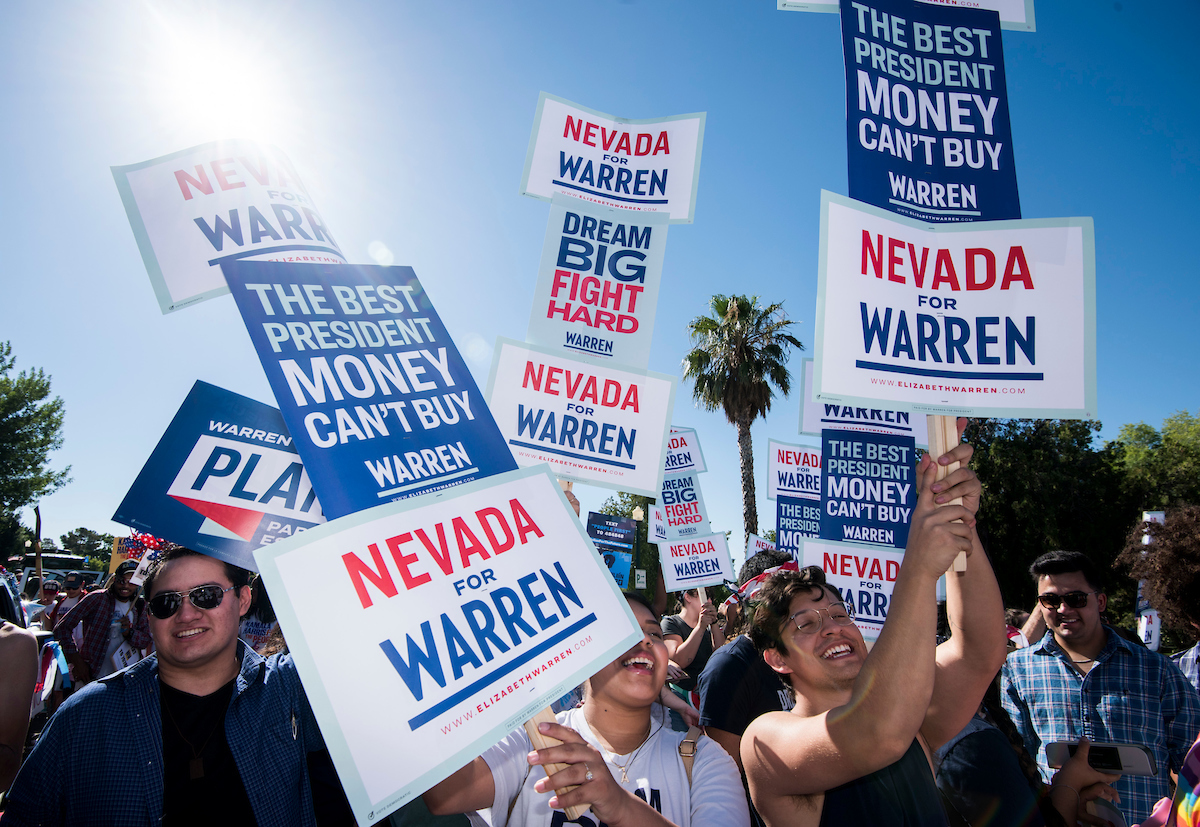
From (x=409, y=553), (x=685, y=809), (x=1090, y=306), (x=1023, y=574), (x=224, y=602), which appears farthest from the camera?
(x=1023, y=574)

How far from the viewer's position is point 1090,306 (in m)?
2.24

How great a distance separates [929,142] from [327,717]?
3.16 m

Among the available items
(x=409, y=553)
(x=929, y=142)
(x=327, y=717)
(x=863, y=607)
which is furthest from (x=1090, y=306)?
(x=863, y=607)

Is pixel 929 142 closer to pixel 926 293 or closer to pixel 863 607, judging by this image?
pixel 926 293

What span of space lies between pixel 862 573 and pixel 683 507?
3.67 m

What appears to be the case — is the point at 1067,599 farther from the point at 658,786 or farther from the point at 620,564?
the point at 620,564

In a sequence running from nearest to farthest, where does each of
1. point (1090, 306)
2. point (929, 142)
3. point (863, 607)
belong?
1. point (1090, 306)
2. point (929, 142)
3. point (863, 607)

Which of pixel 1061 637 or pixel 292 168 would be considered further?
pixel 1061 637

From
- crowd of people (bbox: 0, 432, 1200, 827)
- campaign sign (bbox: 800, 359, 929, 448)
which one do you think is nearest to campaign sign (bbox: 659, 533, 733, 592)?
campaign sign (bbox: 800, 359, 929, 448)

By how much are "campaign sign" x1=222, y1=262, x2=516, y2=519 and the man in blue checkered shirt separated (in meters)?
3.68

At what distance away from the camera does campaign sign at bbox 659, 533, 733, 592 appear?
292 inches

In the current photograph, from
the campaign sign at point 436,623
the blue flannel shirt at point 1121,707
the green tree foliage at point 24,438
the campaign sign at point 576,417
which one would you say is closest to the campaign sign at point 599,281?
the campaign sign at point 576,417

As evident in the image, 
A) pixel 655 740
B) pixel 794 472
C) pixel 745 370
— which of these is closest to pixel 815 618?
pixel 655 740

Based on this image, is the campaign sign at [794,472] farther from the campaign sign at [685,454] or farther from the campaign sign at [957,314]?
the campaign sign at [957,314]
